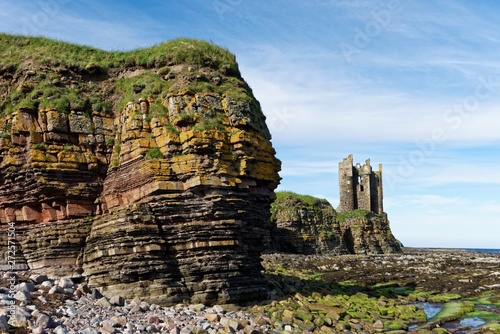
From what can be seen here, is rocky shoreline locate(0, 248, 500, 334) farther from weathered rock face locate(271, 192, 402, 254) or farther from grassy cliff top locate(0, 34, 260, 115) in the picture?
weathered rock face locate(271, 192, 402, 254)


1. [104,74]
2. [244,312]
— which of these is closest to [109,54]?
[104,74]

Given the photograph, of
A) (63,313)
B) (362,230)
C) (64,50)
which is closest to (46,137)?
(64,50)

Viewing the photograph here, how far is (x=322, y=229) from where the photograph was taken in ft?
267

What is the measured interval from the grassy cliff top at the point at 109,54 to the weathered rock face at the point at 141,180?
0.38 meters

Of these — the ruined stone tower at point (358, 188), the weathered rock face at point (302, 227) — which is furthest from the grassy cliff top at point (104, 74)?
the ruined stone tower at point (358, 188)

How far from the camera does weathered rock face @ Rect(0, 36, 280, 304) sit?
19.3 m

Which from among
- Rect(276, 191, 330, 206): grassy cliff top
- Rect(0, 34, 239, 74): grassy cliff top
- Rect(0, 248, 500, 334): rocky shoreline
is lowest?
Rect(0, 248, 500, 334): rocky shoreline

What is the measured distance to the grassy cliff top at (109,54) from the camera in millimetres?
23125

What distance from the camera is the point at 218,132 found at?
20.6 metres

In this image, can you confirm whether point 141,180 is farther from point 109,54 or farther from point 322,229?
point 322,229

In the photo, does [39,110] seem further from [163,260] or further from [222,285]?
[222,285]

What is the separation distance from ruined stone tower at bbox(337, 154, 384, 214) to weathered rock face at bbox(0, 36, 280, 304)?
8175cm

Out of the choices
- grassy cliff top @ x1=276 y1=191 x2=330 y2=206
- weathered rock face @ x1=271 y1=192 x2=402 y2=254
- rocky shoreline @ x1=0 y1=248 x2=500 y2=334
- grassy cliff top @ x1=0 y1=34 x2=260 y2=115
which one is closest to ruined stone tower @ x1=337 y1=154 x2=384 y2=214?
weathered rock face @ x1=271 y1=192 x2=402 y2=254

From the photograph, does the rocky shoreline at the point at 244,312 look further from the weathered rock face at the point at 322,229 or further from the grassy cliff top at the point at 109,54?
the weathered rock face at the point at 322,229
